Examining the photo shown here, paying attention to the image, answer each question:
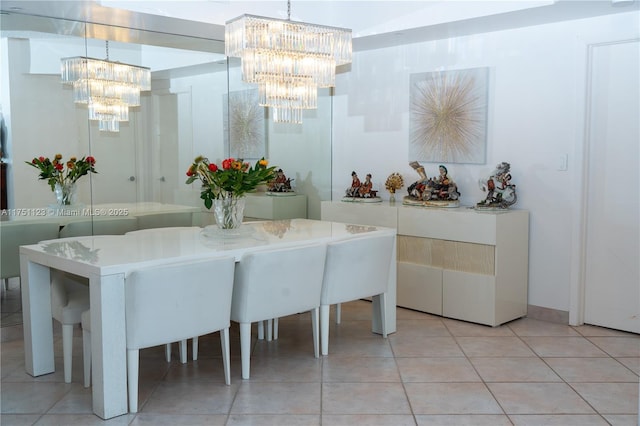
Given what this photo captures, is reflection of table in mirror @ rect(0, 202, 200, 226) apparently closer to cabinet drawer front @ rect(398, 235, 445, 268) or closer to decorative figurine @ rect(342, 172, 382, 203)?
decorative figurine @ rect(342, 172, 382, 203)

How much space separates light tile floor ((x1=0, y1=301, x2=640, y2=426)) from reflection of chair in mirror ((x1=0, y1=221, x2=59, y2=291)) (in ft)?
1.83

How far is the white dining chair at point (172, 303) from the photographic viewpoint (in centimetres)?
312

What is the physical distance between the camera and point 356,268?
4.18 meters

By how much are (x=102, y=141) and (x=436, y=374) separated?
305 centimetres

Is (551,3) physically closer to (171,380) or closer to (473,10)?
(473,10)

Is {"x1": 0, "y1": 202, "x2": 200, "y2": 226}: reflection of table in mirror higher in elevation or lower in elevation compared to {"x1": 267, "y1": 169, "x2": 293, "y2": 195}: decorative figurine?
lower

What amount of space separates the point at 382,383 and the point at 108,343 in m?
1.52

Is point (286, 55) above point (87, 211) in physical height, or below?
above

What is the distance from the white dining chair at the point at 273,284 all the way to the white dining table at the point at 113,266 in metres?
0.08

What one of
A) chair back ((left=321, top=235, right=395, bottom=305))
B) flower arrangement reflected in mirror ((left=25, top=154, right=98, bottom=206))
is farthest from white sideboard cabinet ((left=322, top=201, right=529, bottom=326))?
flower arrangement reflected in mirror ((left=25, top=154, right=98, bottom=206))

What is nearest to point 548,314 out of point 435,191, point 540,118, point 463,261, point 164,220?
point 463,261

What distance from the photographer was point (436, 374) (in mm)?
3787

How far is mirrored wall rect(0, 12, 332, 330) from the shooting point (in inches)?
184

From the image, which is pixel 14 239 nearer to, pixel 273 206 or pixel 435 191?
pixel 273 206
